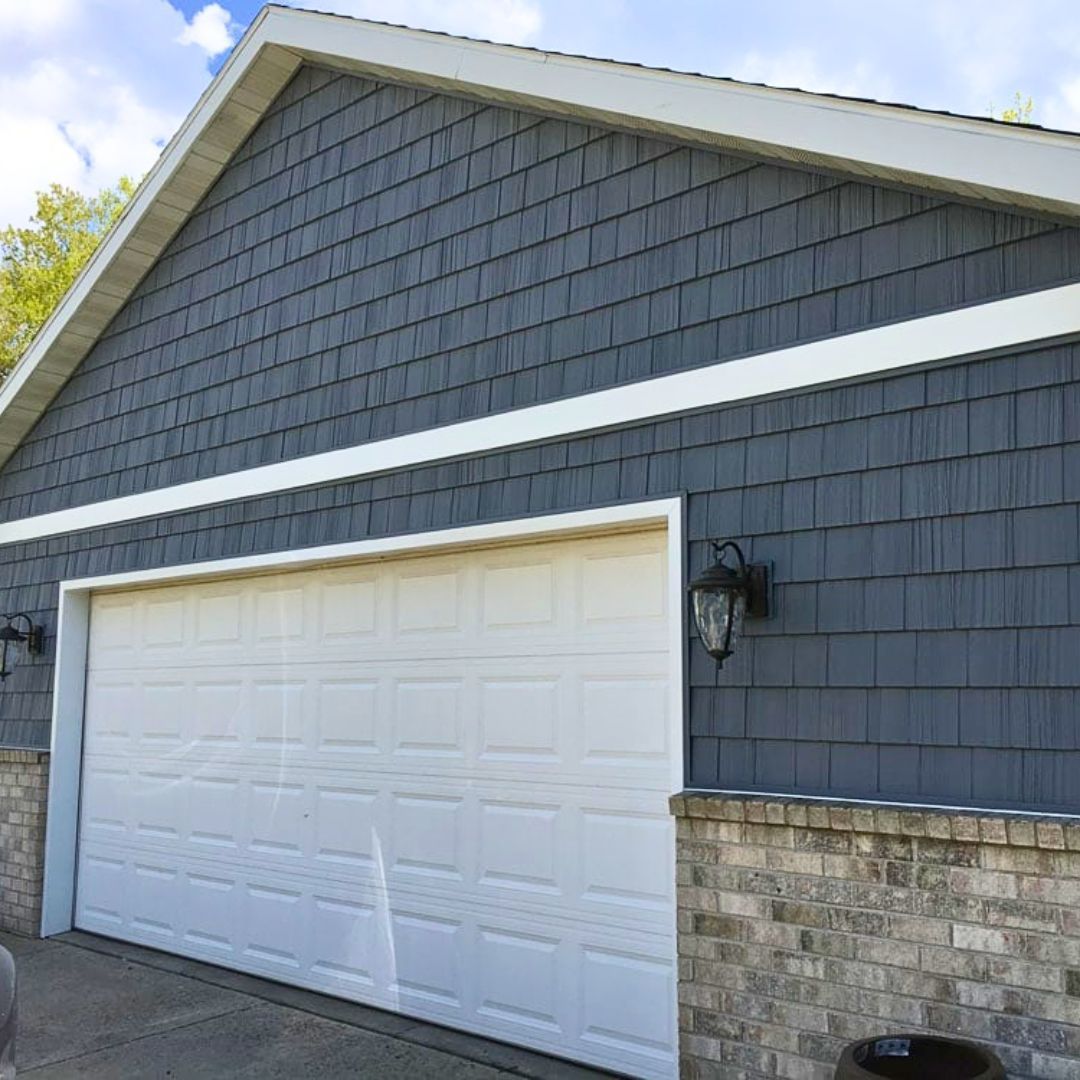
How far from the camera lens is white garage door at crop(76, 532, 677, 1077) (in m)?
4.50

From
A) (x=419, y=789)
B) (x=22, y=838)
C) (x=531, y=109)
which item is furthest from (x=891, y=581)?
(x=22, y=838)

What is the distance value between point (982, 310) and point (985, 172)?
43cm

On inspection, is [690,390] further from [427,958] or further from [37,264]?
[37,264]

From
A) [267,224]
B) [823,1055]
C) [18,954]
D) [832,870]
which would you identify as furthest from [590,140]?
[18,954]

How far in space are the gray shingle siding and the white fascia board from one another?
5.8 inches

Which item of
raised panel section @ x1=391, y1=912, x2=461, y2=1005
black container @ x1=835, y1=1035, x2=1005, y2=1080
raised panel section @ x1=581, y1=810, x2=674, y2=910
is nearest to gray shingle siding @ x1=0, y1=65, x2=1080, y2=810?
raised panel section @ x1=581, y1=810, x2=674, y2=910

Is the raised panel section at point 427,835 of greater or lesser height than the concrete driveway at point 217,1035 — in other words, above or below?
above

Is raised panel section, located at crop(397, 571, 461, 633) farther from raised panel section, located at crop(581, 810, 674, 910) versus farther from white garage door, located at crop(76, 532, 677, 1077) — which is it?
raised panel section, located at crop(581, 810, 674, 910)

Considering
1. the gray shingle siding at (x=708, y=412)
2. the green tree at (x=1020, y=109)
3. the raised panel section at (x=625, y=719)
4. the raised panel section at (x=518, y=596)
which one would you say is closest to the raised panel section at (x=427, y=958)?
the raised panel section at (x=625, y=719)

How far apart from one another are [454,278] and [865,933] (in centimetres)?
344

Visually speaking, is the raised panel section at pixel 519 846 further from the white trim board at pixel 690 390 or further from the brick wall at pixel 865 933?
the white trim board at pixel 690 390

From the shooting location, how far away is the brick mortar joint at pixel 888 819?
325cm

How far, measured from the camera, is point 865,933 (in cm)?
359

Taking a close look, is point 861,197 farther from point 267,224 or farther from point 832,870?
point 267,224
